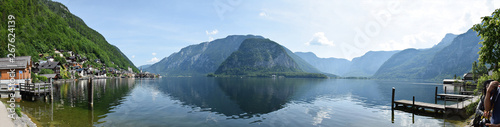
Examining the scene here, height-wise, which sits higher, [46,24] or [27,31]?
[46,24]

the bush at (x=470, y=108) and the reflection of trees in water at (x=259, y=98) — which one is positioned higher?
the bush at (x=470, y=108)

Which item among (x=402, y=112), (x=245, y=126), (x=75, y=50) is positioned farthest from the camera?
(x=75, y=50)

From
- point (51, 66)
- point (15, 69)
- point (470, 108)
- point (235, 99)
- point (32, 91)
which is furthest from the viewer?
point (51, 66)

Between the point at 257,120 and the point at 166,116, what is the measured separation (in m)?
12.3

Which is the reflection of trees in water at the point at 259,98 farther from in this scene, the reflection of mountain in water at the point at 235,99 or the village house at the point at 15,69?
the village house at the point at 15,69

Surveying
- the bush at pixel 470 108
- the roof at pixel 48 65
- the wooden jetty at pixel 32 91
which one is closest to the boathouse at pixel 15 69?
the wooden jetty at pixel 32 91

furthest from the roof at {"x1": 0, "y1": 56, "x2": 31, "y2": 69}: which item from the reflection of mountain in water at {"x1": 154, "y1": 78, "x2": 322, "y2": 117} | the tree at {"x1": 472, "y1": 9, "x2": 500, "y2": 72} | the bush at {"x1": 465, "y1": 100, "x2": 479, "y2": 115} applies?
the bush at {"x1": 465, "y1": 100, "x2": 479, "y2": 115}

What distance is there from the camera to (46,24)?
6747 inches

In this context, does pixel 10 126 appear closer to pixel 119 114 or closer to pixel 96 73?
pixel 119 114

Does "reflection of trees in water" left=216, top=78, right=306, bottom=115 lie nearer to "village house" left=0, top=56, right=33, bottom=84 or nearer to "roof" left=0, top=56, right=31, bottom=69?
"roof" left=0, top=56, right=31, bottom=69

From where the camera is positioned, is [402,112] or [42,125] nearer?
[42,125]

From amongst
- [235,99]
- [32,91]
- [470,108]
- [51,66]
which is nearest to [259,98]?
[235,99]

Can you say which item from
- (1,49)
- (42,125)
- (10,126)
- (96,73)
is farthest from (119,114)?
(96,73)

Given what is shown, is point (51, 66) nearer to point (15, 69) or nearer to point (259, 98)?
point (15, 69)
